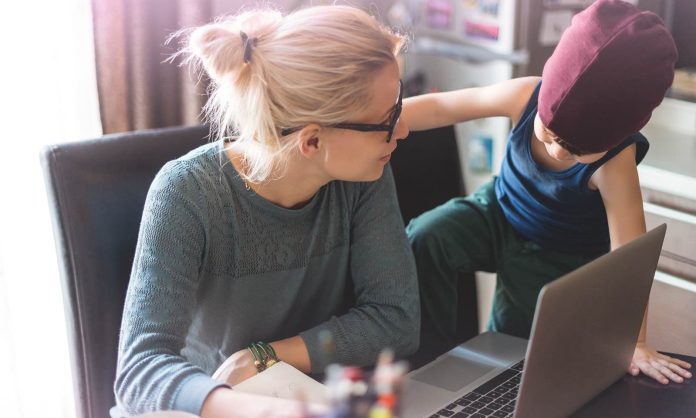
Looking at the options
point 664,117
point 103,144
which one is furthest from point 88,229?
point 664,117

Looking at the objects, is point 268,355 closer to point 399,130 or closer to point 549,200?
point 399,130

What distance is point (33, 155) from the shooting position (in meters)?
1.76

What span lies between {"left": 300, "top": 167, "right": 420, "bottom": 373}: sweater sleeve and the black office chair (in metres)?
0.35

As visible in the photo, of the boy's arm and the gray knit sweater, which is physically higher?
the boy's arm

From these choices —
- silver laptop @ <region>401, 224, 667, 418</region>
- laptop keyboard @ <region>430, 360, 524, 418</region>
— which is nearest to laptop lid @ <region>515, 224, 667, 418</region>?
silver laptop @ <region>401, 224, 667, 418</region>

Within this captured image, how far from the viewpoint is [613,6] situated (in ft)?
4.03

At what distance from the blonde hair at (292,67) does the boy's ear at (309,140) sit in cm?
1

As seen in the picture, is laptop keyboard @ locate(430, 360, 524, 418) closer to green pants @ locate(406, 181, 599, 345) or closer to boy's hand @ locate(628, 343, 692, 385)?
boy's hand @ locate(628, 343, 692, 385)

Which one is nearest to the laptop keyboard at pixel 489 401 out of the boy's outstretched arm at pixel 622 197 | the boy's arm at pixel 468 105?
the boy's outstretched arm at pixel 622 197

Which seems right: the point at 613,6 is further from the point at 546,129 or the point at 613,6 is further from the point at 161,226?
the point at 161,226

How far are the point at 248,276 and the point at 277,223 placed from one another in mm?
99

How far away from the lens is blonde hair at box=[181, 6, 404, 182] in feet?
3.86

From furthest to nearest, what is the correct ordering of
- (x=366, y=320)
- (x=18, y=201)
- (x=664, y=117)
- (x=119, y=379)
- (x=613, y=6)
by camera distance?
(x=664, y=117), (x=18, y=201), (x=366, y=320), (x=613, y=6), (x=119, y=379)

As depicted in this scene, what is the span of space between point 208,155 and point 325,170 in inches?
7.4
